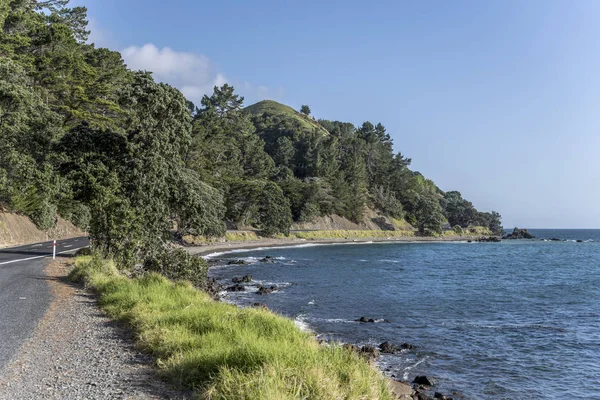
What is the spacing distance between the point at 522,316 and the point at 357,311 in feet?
30.1

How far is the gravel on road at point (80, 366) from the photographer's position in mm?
6961

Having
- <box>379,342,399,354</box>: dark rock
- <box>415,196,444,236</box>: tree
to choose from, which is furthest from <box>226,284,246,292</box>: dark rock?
<box>415,196,444,236</box>: tree

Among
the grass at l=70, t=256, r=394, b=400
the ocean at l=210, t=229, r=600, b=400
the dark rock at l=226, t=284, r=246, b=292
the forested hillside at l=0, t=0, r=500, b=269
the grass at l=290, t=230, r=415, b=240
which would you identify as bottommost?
the ocean at l=210, t=229, r=600, b=400

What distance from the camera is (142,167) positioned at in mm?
23234

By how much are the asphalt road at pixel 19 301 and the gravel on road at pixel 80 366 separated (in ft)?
0.85

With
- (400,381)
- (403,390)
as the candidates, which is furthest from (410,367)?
(403,390)

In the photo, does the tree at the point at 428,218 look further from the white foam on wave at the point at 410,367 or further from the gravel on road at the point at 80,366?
the gravel on road at the point at 80,366

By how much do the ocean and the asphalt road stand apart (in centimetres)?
1051

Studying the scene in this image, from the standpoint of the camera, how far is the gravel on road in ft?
22.8

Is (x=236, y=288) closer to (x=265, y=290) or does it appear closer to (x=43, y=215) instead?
(x=265, y=290)

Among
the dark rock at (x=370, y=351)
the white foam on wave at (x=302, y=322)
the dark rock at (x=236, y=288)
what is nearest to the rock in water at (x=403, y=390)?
the dark rock at (x=370, y=351)

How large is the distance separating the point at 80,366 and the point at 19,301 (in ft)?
23.6

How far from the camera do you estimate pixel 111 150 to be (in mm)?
25109

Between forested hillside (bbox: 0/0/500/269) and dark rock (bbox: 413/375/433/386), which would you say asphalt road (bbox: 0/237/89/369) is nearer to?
forested hillside (bbox: 0/0/500/269)
